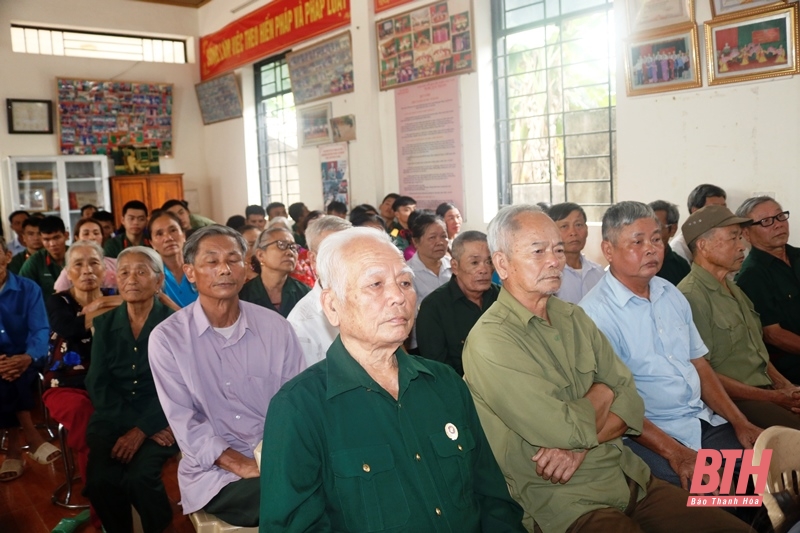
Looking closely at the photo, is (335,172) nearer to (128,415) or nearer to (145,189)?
(145,189)

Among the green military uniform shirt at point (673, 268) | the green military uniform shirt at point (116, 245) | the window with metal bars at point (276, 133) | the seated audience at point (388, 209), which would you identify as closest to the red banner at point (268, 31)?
the window with metal bars at point (276, 133)

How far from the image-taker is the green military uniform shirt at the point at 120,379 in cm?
276

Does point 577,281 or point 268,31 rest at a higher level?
point 268,31

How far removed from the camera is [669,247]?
4.06 metres

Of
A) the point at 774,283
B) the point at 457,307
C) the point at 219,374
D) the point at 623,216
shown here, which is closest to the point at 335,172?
the point at 457,307

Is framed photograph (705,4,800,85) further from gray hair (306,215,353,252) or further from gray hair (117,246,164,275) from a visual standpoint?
gray hair (117,246,164,275)

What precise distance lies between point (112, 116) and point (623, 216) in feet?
31.5

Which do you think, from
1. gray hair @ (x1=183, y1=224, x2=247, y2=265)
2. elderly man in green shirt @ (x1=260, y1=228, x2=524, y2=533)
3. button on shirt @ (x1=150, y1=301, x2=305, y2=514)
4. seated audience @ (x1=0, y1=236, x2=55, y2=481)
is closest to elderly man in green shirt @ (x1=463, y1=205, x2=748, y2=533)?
elderly man in green shirt @ (x1=260, y1=228, x2=524, y2=533)

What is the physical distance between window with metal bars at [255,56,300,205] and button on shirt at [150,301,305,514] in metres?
7.13

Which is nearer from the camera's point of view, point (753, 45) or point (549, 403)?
point (549, 403)

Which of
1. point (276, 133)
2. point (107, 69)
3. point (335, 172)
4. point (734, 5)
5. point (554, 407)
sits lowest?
point (554, 407)

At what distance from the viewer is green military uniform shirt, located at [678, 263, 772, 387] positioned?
2.82 m

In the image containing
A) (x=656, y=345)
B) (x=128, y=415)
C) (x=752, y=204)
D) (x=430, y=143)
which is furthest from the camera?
(x=430, y=143)

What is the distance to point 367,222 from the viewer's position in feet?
14.9
